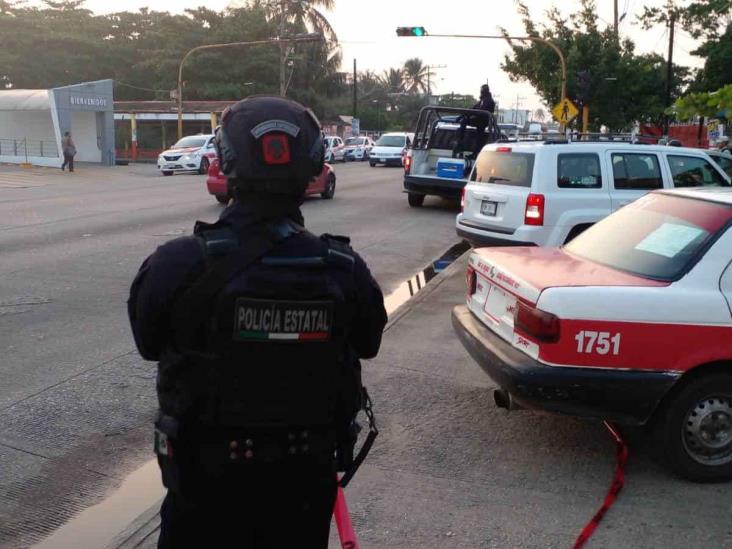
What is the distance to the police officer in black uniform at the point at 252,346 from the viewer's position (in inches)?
79.1

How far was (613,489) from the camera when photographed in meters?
4.04

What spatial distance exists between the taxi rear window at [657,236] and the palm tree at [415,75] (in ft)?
340

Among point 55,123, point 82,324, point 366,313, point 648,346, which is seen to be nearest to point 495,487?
point 648,346

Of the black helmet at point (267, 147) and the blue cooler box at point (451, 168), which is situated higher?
the black helmet at point (267, 147)

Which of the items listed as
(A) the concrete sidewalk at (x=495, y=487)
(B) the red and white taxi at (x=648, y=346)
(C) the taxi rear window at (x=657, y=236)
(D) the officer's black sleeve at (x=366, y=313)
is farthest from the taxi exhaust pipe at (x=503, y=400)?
(D) the officer's black sleeve at (x=366, y=313)

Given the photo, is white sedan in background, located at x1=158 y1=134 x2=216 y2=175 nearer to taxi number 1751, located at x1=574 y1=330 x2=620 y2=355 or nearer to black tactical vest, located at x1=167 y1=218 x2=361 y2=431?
taxi number 1751, located at x1=574 y1=330 x2=620 y2=355

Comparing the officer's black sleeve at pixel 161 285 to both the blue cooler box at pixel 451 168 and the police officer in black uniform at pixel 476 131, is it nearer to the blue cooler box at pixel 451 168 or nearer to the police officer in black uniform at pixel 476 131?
the blue cooler box at pixel 451 168

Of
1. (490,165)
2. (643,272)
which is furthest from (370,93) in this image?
(643,272)

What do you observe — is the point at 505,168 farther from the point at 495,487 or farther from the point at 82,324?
the point at 495,487

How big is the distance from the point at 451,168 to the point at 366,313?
49.0ft

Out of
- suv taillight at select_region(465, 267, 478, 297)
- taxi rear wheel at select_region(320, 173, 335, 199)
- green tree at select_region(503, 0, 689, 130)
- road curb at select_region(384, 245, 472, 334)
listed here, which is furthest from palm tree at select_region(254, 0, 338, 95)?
suv taillight at select_region(465, 267, 478, 297)

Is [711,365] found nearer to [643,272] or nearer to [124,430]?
[643,272]

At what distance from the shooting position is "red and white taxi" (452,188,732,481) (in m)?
3.99

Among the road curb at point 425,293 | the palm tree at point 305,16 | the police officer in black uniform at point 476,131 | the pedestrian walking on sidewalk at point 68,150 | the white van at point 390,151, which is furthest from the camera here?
the palm tree at point 305,16
